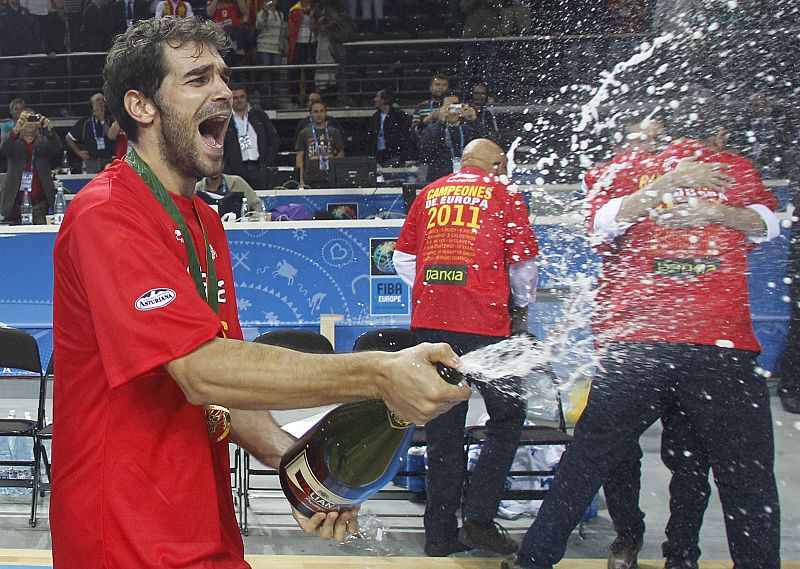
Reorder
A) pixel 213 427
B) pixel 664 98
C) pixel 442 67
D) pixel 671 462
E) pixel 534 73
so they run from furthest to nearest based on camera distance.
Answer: pixel 442 67, pixel 534 73, pixel 664 98, pixel 671 462, pixel 213 427

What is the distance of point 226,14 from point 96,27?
1.99 metres

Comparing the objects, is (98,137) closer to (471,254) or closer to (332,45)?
(332,45)

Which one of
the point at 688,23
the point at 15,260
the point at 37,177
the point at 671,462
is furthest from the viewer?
the point at 37,177

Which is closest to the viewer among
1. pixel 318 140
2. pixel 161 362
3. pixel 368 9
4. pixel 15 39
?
pixel 161 362

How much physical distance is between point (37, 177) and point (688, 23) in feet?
22.8

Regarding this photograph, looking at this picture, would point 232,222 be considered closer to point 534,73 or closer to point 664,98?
point 664,98

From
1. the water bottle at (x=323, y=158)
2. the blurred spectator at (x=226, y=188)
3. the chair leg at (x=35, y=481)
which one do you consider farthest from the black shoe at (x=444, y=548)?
the water bottle at (x=323, y=158)

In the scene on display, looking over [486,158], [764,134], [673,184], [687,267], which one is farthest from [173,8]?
[687,267]

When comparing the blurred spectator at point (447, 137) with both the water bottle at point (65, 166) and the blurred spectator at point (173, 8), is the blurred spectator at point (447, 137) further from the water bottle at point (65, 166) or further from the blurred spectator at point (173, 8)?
the water bottle at point (65, 166)

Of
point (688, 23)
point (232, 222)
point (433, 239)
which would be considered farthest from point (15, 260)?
point (688, 23)

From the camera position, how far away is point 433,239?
4.83 m

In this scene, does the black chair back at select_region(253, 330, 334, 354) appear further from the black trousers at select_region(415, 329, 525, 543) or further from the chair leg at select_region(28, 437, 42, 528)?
the chair leg at select_region(28, 437, 42, 528)

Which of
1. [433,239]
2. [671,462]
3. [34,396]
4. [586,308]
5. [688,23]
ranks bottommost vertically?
[34,396]

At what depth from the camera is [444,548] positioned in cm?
464
